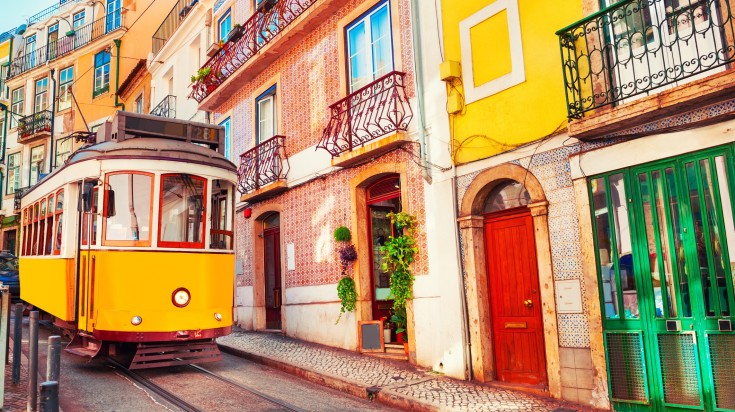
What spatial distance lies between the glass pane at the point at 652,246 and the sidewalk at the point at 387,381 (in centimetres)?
146

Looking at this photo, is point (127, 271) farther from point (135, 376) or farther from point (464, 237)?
point (464, 237)

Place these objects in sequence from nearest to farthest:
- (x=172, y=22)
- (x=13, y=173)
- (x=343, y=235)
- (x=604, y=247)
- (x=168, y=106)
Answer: (x=604, y=247)
(x=343, y=235)
(x=168, y=106)
(x=172, y=22)
(x=13, y=173)

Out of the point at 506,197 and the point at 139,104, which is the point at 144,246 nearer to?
the point at 506,197

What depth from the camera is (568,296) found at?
6551mm

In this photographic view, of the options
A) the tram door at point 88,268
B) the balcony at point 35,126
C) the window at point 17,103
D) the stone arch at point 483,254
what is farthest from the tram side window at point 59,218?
the window at point 17,103

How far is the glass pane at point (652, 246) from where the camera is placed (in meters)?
5.77

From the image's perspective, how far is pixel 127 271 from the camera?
24.0 feet

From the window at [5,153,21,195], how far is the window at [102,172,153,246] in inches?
1095

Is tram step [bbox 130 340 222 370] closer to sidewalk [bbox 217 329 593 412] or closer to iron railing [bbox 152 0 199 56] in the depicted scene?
sidewalk [bbox 217 329 593 412]

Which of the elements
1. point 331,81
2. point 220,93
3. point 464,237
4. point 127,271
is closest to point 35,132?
point 220,93

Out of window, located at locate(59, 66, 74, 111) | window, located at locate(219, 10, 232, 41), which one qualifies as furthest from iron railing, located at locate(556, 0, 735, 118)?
window, located at locate(59, 66, 74, 111)

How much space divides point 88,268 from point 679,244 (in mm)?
6963

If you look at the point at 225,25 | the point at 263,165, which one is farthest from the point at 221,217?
the point at 225,25

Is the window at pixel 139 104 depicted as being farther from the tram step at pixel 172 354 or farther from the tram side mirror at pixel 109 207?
the tram step at pixel 172 354
